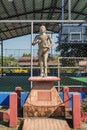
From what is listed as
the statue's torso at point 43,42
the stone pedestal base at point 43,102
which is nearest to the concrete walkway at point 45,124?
the stone pedestal base at point 43,102

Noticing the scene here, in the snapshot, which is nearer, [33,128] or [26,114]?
[33,128]

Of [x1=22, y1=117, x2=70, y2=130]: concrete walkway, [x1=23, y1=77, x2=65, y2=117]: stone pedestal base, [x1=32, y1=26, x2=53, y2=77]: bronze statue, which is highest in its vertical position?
[x1=32, y1=26, x2=53, y2=77]: bronze statue

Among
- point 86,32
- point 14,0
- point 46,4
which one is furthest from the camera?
point 46,4

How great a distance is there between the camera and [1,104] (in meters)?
12.6

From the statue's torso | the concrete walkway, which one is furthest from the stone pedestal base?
the statue's torso

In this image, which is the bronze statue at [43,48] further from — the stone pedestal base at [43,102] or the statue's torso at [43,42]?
the stone pedestal base at [43,102]

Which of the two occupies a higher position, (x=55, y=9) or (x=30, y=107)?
(x=55, y=9)

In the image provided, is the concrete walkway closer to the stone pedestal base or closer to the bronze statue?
the stone pedestal base

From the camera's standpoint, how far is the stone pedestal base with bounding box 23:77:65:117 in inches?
387

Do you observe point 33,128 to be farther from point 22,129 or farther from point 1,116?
point 1,116

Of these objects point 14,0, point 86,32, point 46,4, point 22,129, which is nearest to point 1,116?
point 22,129

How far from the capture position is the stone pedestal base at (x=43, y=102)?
9.83 meters

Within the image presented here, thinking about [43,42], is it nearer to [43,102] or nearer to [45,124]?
[43,102]

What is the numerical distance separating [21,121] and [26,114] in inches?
15.2
